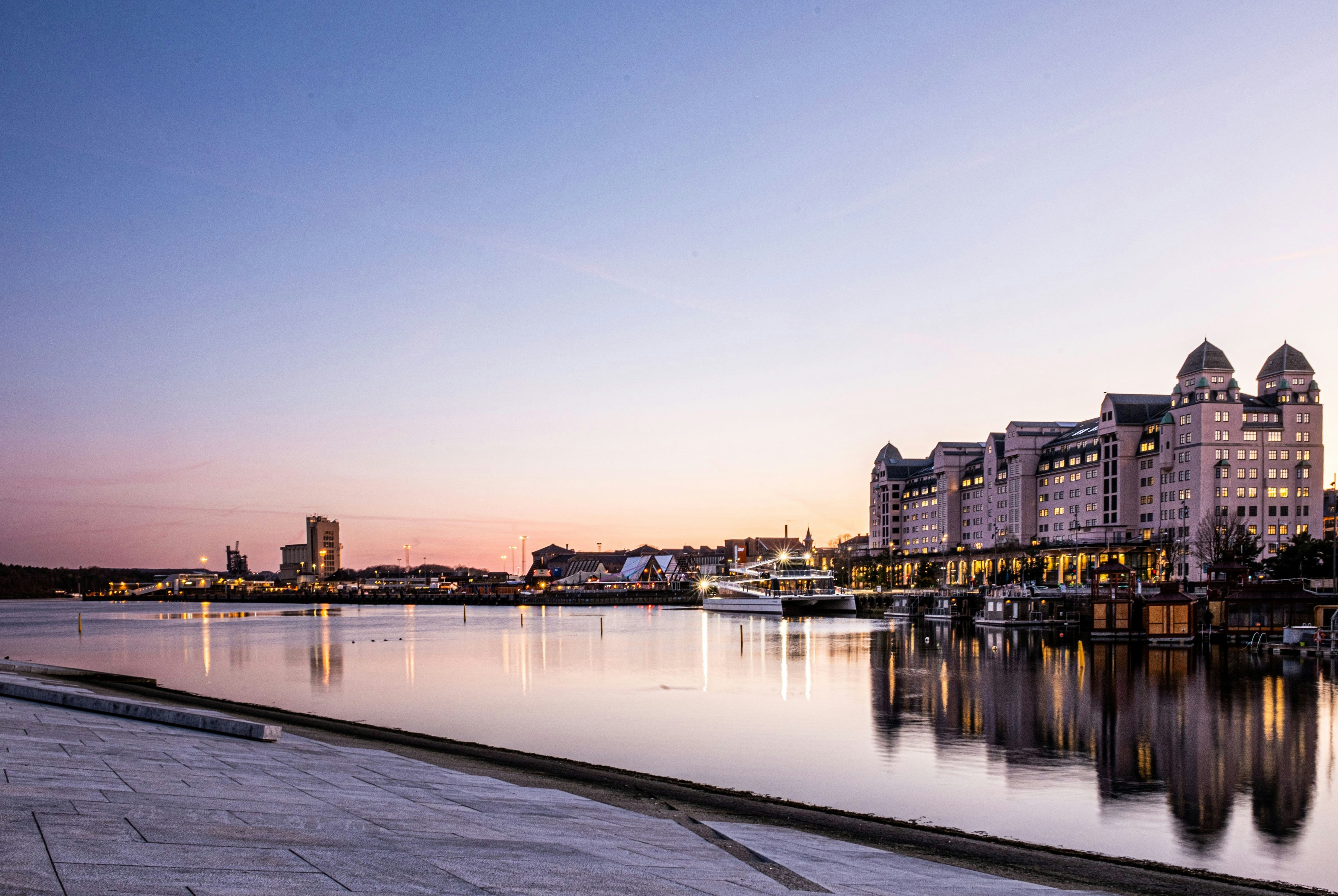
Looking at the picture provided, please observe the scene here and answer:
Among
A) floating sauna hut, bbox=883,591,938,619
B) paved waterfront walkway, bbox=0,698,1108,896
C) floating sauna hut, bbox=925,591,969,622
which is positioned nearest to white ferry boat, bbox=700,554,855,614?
floating sauna hut, bbox=883,591,938,619

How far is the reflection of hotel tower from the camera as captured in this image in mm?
25141

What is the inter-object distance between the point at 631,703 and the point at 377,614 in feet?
441

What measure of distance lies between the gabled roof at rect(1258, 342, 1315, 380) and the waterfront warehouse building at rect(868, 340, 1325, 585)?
15 cm

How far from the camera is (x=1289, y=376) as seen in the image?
122812 mm

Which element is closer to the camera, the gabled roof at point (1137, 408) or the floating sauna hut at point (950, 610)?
the floating sauna hut at point (950, 610)

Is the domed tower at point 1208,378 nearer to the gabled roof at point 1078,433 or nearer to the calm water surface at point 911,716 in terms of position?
the gabled roof at point 1078,433

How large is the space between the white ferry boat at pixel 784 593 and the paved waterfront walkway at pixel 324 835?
454 ft

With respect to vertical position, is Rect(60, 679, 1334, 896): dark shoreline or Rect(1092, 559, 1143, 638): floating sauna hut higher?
Rect(60, 679, 1334, 896): dark shoreline

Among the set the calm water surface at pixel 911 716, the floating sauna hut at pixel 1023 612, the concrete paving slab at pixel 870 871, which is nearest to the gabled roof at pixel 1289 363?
the floating sauna hut at pixel 1023 612

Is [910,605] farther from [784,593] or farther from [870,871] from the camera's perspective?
[870,871]

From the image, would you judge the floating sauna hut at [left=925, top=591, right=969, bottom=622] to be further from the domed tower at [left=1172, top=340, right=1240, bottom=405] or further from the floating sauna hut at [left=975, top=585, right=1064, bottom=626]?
the domed tower at [left=1172, top=340, right=1240, bottom=405]

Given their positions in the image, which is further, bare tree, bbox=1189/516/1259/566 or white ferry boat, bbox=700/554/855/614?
white ferry boat, bbox=700/554/855/614

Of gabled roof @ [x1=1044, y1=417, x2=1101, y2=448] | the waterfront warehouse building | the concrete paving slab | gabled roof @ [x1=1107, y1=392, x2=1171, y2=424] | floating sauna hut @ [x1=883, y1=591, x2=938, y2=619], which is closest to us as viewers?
the concrete paving slab

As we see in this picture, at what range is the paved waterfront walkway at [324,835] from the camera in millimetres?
8711
